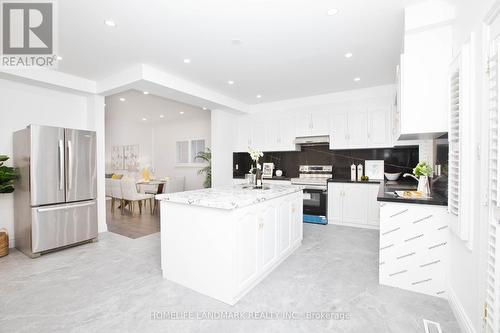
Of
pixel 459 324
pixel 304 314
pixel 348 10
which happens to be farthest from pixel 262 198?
pixel 348 10

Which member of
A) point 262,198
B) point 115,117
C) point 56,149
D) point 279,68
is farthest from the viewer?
point 115,117

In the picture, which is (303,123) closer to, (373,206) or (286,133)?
(286,133)

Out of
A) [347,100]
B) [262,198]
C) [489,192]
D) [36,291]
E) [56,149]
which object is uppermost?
[347,100]

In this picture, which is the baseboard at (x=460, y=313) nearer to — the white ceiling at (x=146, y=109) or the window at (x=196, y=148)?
the white ceiling at (x=146, y=109)

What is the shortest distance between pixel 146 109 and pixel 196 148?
6.67 ft

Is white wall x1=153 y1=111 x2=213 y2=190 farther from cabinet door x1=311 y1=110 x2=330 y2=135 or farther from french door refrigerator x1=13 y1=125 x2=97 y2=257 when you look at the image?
french door refrigerator x1=13 y1=125 x2=97 y2=257

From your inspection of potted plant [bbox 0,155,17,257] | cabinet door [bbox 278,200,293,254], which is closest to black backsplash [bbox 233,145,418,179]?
cabinet door [bbox 278,200,293,254]

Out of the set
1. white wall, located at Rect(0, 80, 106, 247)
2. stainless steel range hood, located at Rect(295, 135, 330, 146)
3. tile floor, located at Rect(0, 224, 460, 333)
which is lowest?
tile floor, located at Rect(0, 224, 460, 333)

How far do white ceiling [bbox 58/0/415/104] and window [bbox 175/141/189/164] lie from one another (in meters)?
4.39

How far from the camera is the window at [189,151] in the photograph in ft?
26.1

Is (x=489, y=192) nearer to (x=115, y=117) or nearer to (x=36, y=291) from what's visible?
(x=36, y=291)

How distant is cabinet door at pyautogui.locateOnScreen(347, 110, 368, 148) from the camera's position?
465 cm

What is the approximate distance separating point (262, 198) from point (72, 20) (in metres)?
2.62

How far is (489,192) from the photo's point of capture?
1378mm
